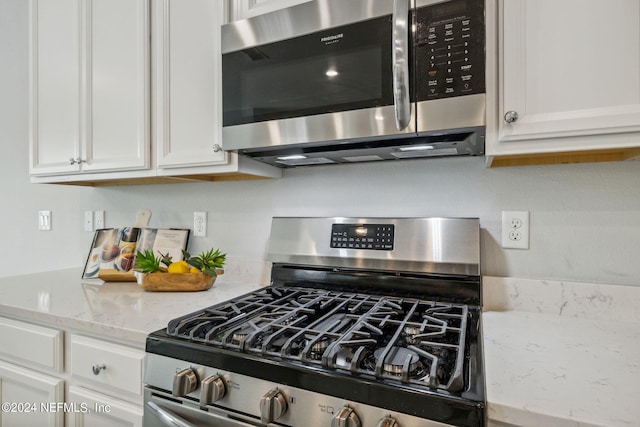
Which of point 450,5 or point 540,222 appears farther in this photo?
point 540,222

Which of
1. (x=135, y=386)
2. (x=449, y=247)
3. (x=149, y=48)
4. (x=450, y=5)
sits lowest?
(x=135, y=386)

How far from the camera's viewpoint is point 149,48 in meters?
1.47

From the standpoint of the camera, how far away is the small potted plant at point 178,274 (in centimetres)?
142

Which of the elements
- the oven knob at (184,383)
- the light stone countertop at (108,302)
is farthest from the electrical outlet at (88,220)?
the oven knob at (184,383)

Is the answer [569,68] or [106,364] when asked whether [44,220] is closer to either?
[106,364]

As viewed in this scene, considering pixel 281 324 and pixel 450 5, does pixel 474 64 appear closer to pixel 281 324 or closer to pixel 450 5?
pixel 450 5

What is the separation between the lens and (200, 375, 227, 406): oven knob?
0.80 meters

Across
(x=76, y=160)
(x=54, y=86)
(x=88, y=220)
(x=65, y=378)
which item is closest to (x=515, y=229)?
(x=65, y=378)

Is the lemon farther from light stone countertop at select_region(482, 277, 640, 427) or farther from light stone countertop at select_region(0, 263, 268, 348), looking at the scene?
light stone countertop at select_region(482, 277, 640, 427)

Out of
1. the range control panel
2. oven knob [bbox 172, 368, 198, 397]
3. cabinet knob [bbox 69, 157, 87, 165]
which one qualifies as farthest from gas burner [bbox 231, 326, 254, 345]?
cabinet knob [bbox 69, 157, 87, 165]

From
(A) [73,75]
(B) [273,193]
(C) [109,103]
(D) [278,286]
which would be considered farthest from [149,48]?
(D) [278,286]

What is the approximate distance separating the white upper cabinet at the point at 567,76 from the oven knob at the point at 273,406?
0.80m

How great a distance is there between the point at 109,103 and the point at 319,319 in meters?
1.33

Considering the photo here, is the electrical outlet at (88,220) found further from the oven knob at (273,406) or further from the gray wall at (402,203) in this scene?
the oven knob at (273,406)
